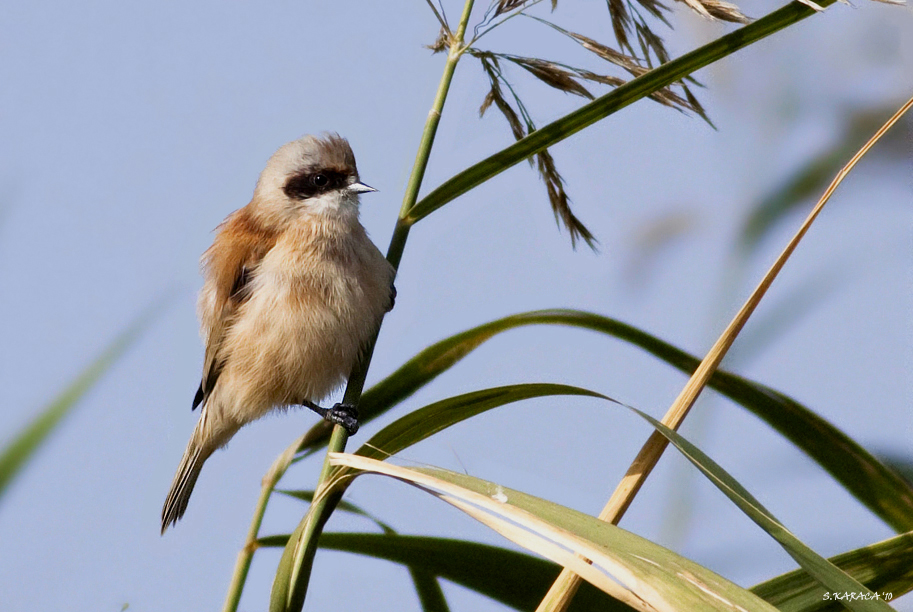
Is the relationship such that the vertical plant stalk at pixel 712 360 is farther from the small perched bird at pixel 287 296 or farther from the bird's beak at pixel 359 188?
the bird's beak at pixel 359 188

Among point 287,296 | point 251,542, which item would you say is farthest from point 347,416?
point 287,296

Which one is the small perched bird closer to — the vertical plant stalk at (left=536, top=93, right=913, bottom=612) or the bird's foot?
the bird's foot

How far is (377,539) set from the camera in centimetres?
148

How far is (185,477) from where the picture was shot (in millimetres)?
3031

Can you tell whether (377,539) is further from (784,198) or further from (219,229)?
(219,229)

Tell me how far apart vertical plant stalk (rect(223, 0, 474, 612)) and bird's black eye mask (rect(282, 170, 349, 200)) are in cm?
111

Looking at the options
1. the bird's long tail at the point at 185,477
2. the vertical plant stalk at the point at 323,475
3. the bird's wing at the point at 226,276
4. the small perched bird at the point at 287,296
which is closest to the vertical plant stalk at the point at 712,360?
the vertical plant stalk at the point at 323,475

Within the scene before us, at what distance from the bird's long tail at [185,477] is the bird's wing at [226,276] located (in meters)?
0.15

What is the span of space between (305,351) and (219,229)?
0.64 metres

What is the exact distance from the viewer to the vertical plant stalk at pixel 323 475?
132cm

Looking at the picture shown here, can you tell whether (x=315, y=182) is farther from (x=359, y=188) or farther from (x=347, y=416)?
(x=347, y=416)

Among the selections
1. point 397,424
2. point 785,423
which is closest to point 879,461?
point 785,423

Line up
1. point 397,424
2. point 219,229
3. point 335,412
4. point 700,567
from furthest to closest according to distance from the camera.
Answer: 1. point 219,229
2. point 335,412
3. point 397,424
4. point 700,567

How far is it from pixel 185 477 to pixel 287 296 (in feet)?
2.74
